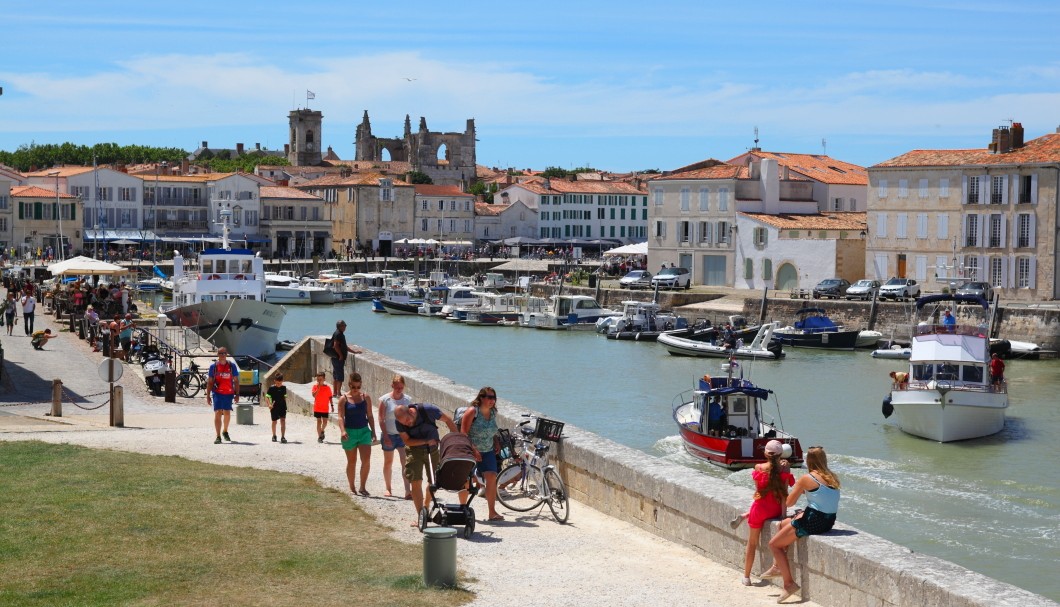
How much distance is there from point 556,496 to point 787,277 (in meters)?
59.6

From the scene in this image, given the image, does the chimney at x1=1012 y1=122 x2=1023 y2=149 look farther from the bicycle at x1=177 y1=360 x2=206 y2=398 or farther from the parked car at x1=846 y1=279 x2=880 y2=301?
the bicycle at x1=177 y1=360 x2=206 y2=398

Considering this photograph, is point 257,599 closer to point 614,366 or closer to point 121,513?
point 121,513

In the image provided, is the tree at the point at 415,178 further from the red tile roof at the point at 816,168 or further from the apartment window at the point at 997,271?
the apartment window at the point at 997,271

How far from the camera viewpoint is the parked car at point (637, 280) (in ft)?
248

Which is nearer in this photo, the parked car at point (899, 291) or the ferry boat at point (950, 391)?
the ferry boat at point (950, 391)

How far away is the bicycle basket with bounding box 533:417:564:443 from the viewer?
43.0 ft

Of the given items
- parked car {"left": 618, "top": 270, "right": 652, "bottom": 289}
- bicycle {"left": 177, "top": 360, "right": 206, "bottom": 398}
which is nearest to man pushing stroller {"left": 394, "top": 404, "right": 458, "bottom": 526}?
bicycle {"left": 177, "top": 360, "right": 206, "bottom": 398}

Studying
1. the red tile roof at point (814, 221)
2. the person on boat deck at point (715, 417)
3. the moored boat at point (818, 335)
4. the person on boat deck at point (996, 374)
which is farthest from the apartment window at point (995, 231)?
the person on boat deck at point (715, 417)

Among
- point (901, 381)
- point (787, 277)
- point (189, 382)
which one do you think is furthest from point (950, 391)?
point (787, 277)

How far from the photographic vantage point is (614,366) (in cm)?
5116

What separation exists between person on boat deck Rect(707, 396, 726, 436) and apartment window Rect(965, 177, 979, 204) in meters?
39.2

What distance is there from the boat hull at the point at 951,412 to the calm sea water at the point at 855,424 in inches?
12.7

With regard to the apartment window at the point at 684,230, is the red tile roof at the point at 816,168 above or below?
above

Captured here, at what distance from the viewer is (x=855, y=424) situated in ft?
115
